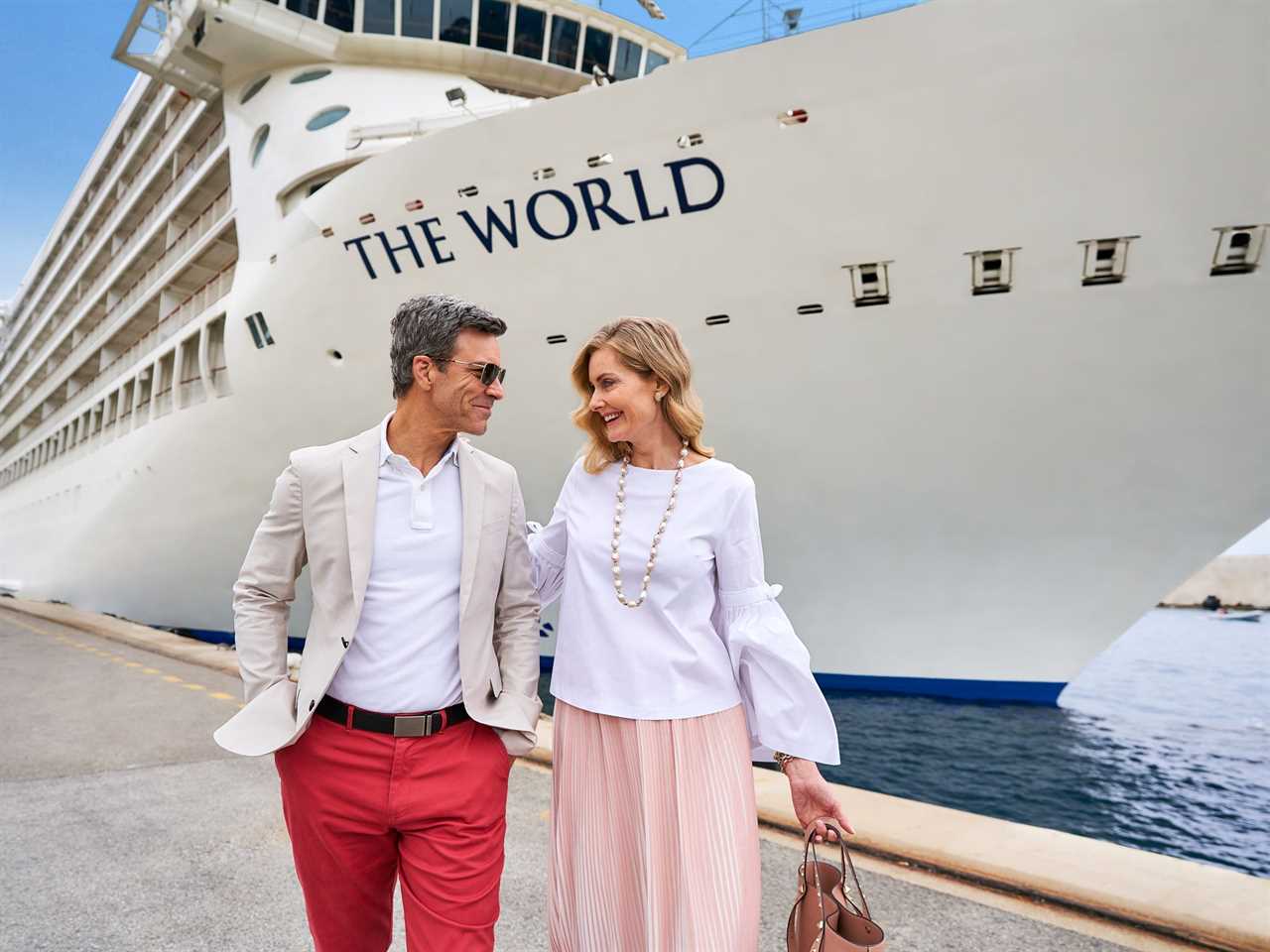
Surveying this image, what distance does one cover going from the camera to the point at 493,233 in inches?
291

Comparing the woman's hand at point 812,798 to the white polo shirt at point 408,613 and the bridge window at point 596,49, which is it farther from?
the bridge window at point 596,49

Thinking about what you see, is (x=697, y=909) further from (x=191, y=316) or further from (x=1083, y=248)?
(x=191, y=316)

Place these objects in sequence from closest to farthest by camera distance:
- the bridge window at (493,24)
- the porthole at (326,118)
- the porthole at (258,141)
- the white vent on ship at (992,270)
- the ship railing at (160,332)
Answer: the white vent on ship at (992,270) → the porthole at (326,118) → the porthole at (258,141) → the bridge window at (493,24) → the ship railing at (160,332)

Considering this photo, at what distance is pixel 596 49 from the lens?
45.0ft

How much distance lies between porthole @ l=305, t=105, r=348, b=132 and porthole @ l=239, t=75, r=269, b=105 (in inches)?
82.9

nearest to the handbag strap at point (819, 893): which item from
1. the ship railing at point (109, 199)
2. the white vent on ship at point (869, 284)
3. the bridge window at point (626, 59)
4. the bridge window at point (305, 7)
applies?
the white vent on ship at point (869, 284)

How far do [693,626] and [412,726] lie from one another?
0.62 metres

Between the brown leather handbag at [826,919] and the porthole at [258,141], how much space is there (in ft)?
42.6

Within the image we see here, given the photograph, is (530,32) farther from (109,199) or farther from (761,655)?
(109,199)

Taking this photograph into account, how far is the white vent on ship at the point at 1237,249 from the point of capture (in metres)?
5.70

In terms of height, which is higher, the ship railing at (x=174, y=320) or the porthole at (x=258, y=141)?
the porthole at (x=258, y=141)

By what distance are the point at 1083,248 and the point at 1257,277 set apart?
3.87 feet

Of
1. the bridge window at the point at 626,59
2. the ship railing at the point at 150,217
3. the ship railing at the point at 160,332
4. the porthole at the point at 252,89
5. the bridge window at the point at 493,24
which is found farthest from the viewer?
the ship railing at the point at 150,217

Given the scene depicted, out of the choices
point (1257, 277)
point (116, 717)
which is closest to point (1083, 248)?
point (1257, 277)
